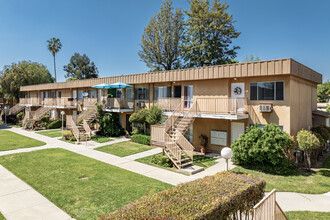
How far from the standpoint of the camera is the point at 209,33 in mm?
33375

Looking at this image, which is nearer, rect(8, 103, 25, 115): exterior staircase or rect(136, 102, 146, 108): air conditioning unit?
rect(136, 102, 146, 108): air conditioning unit

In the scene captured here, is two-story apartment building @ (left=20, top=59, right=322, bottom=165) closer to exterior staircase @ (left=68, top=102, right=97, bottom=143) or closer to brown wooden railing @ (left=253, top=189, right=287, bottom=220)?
exterior staircase @ (left=68, top=102, right=97, bottom=143)

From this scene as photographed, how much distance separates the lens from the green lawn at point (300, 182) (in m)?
9.11

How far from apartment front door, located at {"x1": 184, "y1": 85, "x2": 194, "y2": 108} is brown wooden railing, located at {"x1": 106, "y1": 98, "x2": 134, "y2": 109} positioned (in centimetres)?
655

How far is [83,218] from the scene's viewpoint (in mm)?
6539

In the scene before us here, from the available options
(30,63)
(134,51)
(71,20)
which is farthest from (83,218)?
(30,63)

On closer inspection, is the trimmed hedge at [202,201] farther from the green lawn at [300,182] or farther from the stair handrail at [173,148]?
the stair handrail at [173,148]

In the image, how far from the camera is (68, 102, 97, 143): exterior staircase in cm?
1934

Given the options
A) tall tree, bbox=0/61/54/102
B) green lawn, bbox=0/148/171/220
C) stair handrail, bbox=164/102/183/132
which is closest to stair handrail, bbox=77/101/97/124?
green lawn, bbox=0/148/171/220

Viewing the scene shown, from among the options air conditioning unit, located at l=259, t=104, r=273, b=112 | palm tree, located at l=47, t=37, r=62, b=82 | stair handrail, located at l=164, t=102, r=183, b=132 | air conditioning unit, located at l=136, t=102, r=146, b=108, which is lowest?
stair handrail, located at l=164, t=102, r=183, b=132

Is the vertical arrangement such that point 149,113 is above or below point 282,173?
above

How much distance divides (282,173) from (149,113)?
10.1 meters

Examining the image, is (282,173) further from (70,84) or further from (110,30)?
(110,30)

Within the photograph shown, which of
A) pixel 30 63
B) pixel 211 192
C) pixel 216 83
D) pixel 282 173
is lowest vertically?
pixel 282 173
